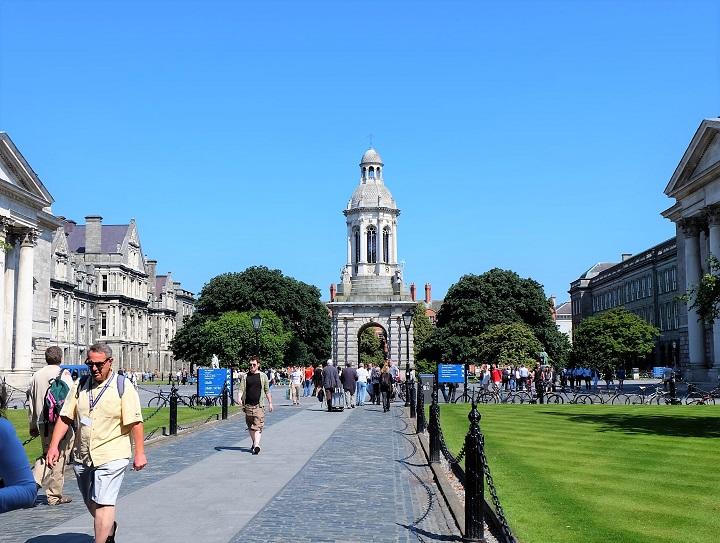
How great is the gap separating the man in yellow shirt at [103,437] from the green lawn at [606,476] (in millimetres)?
4404

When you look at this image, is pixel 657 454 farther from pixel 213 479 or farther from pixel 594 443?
pixel 213 479

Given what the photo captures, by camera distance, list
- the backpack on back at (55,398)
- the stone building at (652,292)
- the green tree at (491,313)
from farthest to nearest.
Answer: the stone building at (652,292), the green tree at (491,313), the backpack on back at (55,398)

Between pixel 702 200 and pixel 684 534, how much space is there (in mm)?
44764

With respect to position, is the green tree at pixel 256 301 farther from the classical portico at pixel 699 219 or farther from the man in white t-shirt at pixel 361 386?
the man in white t-shirt at pixel 361 386

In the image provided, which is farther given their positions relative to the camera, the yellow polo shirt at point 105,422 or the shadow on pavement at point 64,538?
the shadow on pavement at point 64,538

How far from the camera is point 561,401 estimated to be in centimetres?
3994

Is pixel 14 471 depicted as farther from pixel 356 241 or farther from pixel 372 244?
pixel 356 241

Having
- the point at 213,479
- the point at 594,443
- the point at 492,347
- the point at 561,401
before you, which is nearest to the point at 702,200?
the point at 561,401

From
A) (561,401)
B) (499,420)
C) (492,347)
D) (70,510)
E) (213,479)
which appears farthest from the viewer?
(492,347)

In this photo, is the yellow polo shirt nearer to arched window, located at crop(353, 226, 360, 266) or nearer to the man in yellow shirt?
the man in yellow shirt

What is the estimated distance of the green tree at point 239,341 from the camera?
69.7 metres

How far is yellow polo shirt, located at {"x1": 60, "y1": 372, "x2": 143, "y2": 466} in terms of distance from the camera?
838cm

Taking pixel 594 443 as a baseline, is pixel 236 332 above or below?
above

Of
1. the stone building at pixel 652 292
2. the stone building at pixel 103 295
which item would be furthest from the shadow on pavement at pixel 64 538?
the stone building at pixel 103 295
